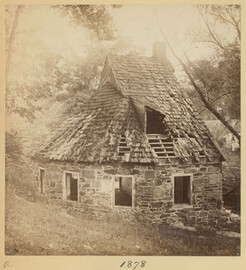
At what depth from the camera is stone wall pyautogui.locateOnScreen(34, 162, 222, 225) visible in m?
5.78

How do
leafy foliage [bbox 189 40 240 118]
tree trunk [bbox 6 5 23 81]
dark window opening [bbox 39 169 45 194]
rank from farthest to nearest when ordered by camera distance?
dark window opening [bbox 39 169 45 194] < leafy foliage [bbox 189 40 240 118] < tree trunk [bbox 6 5 23 81]

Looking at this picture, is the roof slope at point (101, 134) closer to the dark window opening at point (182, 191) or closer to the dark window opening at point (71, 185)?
the dark window opening at point (71, 185)

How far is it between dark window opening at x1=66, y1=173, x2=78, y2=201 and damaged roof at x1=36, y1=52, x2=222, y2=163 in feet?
1.00

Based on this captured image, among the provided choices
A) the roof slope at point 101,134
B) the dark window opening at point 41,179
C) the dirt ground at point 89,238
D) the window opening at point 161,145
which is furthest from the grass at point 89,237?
the window opening at point 161,145

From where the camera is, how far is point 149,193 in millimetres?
5879

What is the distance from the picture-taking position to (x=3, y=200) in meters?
5.65

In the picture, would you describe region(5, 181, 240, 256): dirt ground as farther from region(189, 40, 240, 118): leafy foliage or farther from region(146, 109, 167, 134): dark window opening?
region(189, 40, 240, 118): leafy foliage

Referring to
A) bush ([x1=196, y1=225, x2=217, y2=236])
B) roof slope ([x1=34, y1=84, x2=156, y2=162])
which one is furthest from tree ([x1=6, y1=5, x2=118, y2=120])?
bush ([x1=196, y1=225, x2=217, y2=236])

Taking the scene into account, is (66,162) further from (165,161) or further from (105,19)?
(105,19)

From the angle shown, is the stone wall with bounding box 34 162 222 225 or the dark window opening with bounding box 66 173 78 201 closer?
the stone wall with bounding box 34 162 222 225

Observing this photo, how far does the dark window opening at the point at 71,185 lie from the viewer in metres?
6.02

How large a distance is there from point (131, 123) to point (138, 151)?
487mm

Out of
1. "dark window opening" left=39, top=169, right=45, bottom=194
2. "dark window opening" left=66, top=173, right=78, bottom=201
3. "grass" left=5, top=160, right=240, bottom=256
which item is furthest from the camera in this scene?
"dark window opening" left=66, top=173, right=78, bottom=201

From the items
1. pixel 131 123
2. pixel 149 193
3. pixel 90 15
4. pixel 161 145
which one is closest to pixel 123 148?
pixel 131 123
